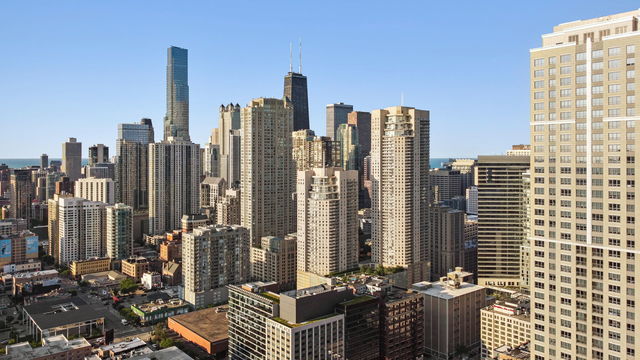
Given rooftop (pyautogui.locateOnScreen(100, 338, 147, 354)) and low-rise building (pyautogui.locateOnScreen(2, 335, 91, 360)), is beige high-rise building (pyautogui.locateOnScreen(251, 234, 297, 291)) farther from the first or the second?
low-rise building (pyautogui.locateOnScreen(2, 335, 91, 360))

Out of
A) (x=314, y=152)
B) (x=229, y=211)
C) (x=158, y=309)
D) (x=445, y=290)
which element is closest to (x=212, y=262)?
(x=158, y=309)

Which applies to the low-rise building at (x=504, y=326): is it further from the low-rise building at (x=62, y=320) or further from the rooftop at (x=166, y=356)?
the low-rise building at (x=62, y=320)

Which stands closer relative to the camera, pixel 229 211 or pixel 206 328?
pixel 206 328

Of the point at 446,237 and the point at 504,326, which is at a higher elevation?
the point at 446,237

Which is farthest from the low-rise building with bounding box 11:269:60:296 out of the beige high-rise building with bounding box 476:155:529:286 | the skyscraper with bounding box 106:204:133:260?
the beige high-rise building with bounding box 476:155:529:286

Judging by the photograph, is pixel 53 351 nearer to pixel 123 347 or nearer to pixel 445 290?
pixel 123 347

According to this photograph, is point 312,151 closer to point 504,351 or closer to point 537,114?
point 504,351

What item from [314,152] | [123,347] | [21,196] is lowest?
[123,347]
